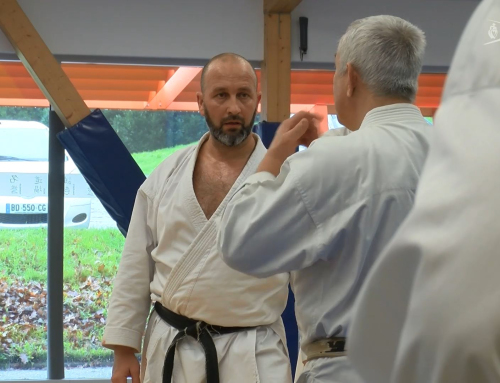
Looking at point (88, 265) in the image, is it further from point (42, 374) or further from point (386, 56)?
point (386, 56)

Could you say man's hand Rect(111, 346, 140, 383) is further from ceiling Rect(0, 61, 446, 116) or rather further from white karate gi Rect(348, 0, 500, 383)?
ceiling Rect(0, 61, 446, 116)

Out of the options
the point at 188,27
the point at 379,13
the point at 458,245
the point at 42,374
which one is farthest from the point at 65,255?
the point at 458,245

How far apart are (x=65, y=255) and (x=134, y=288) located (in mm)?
2788

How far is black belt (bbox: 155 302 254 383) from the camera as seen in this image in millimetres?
2379

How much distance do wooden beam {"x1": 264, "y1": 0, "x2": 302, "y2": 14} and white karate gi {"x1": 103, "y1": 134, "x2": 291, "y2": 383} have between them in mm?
2656

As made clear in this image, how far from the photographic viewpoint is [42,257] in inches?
208

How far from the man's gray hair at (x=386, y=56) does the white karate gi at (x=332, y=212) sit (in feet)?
0.34

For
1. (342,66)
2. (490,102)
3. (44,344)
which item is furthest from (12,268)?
(490,102)

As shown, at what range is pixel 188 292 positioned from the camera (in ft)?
8.02

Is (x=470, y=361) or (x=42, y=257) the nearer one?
(x=470, y=361)

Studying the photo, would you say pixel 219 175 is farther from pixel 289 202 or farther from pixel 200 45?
pixel 200 45

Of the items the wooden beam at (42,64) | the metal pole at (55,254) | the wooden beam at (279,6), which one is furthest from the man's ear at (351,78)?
the metal pole at (55,254)

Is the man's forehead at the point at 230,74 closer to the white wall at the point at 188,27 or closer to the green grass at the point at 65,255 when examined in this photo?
the white wall at the point at 188,27

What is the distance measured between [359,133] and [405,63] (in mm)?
200
